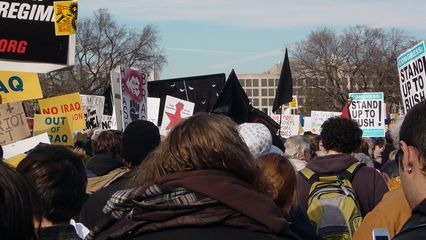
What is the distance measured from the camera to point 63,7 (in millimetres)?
6191

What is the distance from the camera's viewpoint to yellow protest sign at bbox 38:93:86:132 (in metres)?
9.33

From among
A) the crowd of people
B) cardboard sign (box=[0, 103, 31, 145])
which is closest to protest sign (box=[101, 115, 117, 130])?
cardboard sign (box=[0, 103, 31, 145])

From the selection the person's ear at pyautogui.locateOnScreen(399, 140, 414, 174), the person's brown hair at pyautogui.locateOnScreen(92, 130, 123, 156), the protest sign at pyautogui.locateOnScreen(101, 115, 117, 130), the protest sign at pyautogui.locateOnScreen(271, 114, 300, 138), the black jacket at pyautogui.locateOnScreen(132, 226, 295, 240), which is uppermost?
the person's ear at pyautogui.locateOnScreen(399, 140, 414, 174)

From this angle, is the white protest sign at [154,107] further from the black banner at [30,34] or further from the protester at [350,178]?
the protester at [350,178]

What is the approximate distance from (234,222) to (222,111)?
198 inches

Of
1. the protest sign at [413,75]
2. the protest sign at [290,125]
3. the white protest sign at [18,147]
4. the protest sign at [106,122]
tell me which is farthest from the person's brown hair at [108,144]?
the protest sign at [290,125]

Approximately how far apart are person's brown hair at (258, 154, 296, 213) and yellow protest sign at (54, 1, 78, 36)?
Answer: 3448 mm

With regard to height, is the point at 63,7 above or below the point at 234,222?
above

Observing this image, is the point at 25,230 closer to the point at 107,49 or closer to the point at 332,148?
the point at 332,148

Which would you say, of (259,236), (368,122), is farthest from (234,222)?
(368,122)

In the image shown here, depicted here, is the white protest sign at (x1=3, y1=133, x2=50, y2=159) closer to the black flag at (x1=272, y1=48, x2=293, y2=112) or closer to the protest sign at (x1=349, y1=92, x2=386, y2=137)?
the black flag at (x1=272, y1=48, x2=293, y2=112)

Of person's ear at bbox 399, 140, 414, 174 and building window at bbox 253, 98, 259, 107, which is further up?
person's ear at bbox 399, 140, 414, 174

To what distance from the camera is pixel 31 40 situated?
6109 mm

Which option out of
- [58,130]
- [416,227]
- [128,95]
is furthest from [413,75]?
[416,227]
